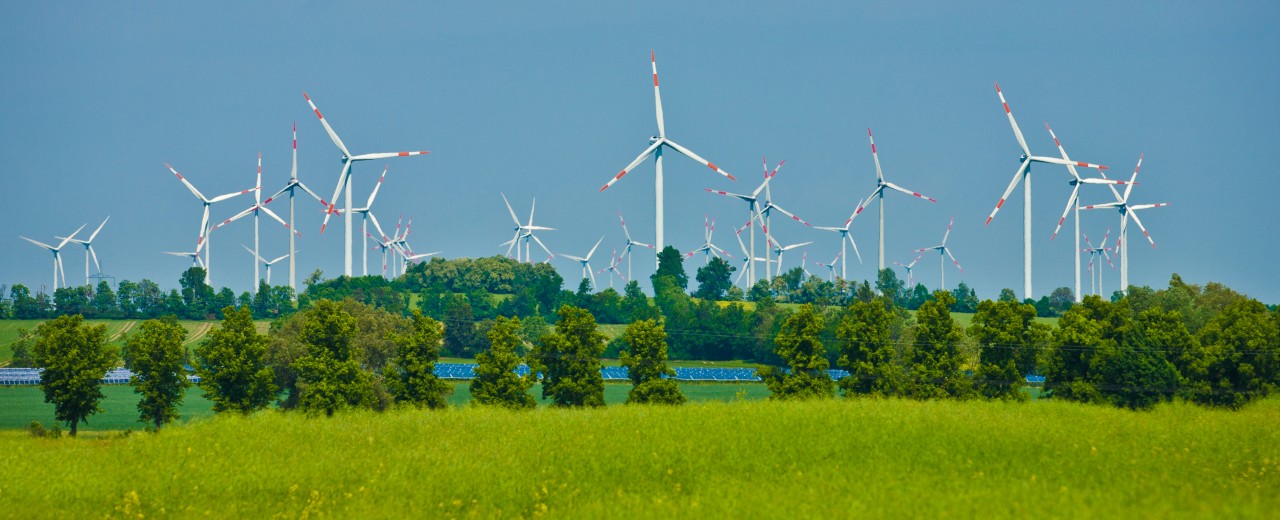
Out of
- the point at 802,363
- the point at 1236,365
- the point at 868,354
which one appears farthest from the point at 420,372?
the point at 1236,365

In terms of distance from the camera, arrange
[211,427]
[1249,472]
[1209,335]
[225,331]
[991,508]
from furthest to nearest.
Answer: [1209,335], [225,331], [211,427], [1249,472], [991,508]

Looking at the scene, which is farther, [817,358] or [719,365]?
[719,365]

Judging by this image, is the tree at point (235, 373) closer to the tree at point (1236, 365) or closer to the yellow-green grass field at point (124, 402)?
the yellow-green grass field at point (124, 402)

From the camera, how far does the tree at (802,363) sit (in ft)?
264

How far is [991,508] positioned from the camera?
113 ft

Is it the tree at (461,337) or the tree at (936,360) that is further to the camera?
the tree at (461,337)

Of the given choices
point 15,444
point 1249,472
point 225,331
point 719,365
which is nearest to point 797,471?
point 1249,472

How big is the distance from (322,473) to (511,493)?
24.7 feet

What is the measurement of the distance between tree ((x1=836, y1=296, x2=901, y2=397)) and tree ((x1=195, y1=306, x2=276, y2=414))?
35816 mm

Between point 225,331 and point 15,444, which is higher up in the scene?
point 225,331

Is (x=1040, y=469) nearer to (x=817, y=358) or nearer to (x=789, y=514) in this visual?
(x=789, y=514)

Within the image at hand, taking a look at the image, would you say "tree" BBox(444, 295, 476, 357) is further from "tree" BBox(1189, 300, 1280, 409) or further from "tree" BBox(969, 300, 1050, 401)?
"tree" BBox(1189, 300, 1280, 409)

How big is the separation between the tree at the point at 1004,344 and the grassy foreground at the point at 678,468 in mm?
26750

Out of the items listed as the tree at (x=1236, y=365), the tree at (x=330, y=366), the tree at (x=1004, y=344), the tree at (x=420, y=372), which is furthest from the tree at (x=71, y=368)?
the tree at (x=1236, y=365)
